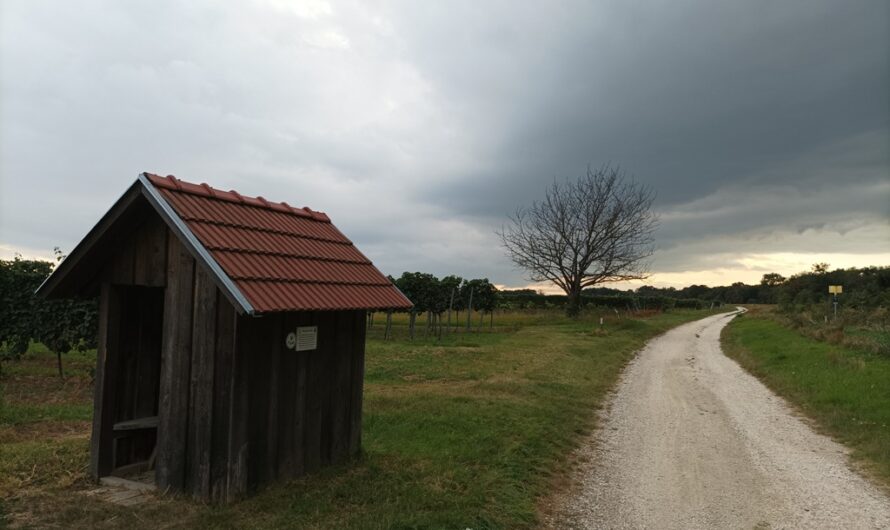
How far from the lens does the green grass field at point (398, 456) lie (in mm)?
5023

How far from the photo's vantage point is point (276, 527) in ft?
15.6

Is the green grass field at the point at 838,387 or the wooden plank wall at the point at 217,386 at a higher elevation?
the wooden plank wall at the point at 217,386

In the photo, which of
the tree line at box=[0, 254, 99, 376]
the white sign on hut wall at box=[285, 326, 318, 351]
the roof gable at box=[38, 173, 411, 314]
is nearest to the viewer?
the roof gable at box=[38, 173, 411, 314]

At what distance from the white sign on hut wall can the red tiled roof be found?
1.43ft

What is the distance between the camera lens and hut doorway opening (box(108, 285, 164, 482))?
6328mm

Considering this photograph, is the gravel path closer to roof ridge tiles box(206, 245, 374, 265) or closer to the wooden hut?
the wooden hut

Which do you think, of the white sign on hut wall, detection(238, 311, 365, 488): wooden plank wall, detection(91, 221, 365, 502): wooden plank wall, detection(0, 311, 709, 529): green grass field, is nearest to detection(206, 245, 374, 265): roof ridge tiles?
detection(91, 221, 365, 502): wooden plank wall

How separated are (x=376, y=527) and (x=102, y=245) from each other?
453cm

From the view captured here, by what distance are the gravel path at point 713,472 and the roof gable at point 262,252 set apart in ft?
11.5

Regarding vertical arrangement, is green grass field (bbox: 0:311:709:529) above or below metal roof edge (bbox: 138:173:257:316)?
below

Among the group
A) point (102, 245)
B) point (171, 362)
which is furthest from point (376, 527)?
point (102, 245)

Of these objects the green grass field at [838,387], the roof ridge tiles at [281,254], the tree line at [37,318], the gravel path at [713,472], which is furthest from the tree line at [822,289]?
the tree line at [37,318]

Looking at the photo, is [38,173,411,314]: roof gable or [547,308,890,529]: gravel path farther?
[547,308,890,529]: gravel path

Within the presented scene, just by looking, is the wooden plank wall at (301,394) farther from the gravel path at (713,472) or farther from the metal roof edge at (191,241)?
the gravel path at (713,472)
